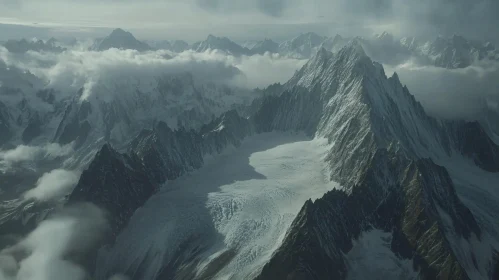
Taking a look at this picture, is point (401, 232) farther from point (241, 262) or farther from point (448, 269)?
point (241, 262)

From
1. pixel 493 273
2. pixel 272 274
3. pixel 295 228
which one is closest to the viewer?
pixel 272 274

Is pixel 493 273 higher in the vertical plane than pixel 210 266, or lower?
higher

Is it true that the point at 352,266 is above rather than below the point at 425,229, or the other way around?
below

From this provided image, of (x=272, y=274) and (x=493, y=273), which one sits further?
(x=493, y=273)

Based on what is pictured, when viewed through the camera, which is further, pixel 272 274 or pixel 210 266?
pixel 210 266

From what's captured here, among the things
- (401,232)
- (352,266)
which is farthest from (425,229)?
(352,266)

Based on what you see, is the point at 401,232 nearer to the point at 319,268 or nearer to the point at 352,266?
Answer: the point at 352,266

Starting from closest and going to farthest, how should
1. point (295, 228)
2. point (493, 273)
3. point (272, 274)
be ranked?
point (272, 274) < point (295, 228) < point (493, 273)

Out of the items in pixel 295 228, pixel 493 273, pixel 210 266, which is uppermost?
pixel 295 228

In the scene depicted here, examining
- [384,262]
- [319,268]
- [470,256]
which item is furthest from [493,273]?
[319,268]
